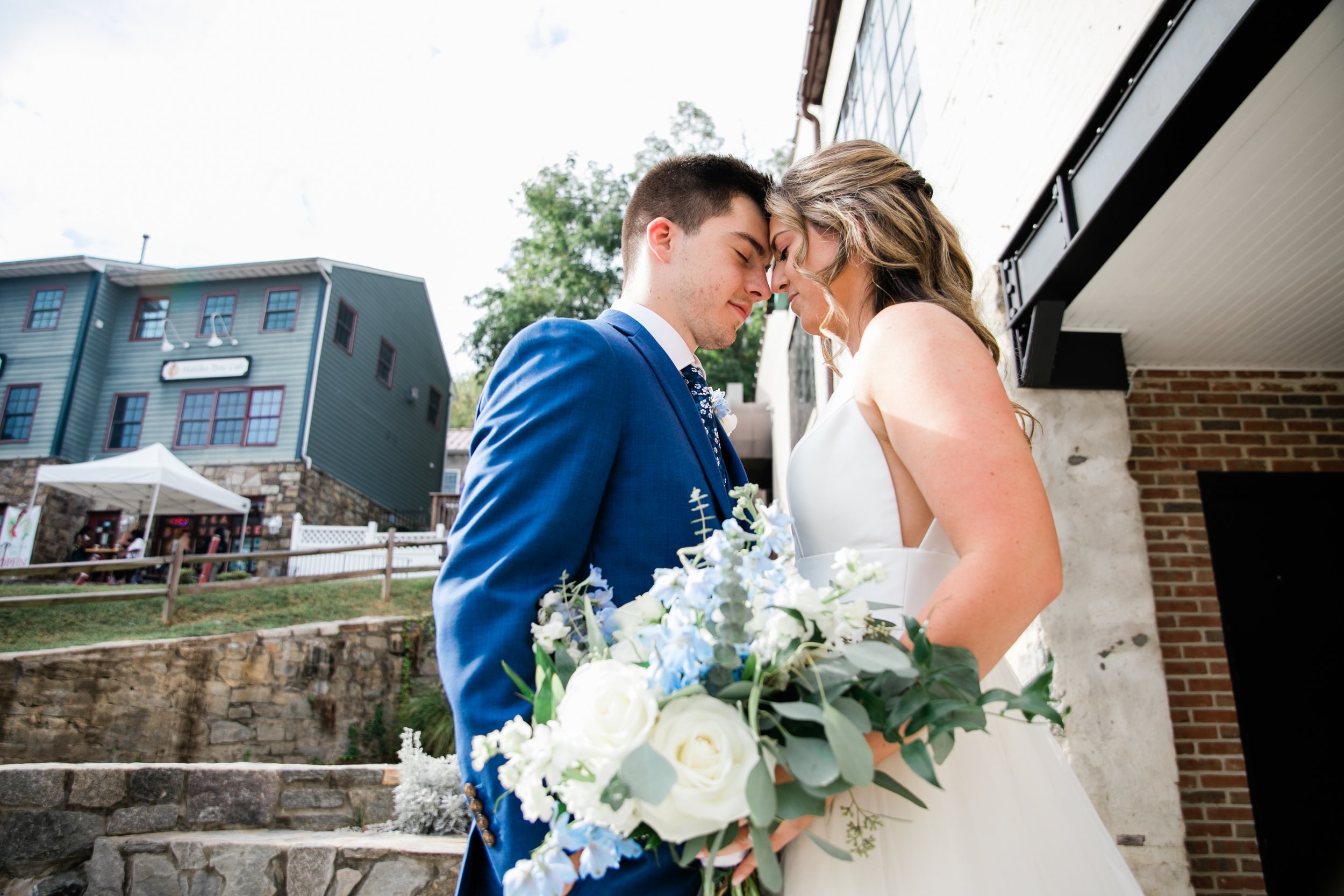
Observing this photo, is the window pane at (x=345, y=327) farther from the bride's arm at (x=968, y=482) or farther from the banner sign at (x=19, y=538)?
the bride's arm at (x=968, y=482)

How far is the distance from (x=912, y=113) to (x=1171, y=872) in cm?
532

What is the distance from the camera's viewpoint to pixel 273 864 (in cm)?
448

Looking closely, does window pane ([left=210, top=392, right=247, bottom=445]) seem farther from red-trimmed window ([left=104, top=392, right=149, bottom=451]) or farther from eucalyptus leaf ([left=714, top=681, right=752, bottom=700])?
eucalyptus leaf ([left=714, top=681, right=752, bottom=700])

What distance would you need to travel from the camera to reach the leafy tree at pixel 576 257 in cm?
2139

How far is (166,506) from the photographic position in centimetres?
1839

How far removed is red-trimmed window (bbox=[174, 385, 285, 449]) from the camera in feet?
66.0

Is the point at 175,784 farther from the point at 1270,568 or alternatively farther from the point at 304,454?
the point at 304,454

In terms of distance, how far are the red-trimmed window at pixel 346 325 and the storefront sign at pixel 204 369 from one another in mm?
2409

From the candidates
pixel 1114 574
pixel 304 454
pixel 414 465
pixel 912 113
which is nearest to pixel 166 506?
pixel 304 454

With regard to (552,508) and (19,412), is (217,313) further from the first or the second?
(552,508)

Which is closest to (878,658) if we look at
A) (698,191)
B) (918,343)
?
(918,343)

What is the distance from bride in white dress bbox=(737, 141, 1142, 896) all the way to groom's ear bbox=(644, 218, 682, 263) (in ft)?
2.45

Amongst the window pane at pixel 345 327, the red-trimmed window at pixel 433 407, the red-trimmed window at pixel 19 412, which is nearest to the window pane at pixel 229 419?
the window pane at pixel 345 327

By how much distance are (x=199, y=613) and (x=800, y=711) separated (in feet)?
43.1
